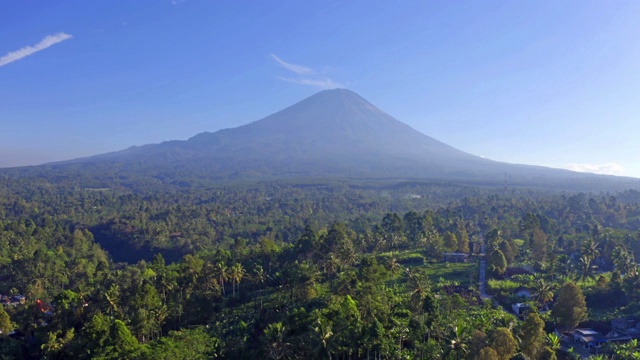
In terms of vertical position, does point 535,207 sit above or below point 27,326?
above

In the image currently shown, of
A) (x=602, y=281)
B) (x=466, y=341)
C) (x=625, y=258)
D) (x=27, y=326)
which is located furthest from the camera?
(x=625, y=258)

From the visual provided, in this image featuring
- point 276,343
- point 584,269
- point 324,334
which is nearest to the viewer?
point 324,334

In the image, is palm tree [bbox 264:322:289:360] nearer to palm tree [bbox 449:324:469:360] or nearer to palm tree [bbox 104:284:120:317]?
palm tree [bbox 449:324:469:360]

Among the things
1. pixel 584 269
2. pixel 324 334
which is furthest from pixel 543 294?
pixel 324 334

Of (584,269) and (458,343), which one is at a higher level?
(458,343)

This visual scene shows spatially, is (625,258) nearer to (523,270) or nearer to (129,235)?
(523,270)

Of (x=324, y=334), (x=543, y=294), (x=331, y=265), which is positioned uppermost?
(x=324, y=334)

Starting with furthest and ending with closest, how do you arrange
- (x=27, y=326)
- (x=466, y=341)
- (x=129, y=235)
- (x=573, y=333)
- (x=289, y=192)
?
(x=289, y=192), (x=129, y=235), (x=27, y=326), (x=573, y=333), (x=466, y=341)

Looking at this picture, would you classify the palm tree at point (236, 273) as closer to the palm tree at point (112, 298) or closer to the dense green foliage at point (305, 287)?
the dense green foliage at point (305, 287)

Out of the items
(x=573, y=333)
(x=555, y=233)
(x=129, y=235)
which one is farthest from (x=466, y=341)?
(x=129, y=235)

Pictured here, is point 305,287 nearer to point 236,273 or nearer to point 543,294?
point 236,273

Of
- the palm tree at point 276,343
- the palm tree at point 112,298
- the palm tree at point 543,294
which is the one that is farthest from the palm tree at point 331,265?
the palm tree at point 112,298
